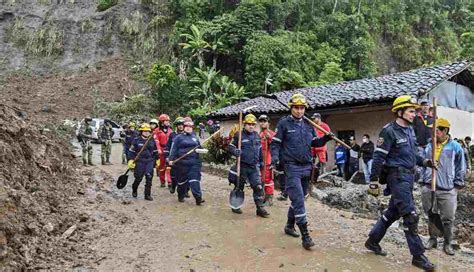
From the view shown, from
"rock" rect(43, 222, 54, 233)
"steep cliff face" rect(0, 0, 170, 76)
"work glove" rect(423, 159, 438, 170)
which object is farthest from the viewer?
"steep cliff face" rect(0, 0, 170, 76)

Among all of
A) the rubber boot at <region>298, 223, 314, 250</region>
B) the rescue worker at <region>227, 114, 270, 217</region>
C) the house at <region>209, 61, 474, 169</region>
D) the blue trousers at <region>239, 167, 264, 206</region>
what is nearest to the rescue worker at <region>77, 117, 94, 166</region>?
the house at <region>209, 61, 474, 169</region>

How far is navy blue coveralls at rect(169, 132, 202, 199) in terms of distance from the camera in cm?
893

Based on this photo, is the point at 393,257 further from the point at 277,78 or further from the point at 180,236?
the point at 277,78

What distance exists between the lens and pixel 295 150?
6.13 meters

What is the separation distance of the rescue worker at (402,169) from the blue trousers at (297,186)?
3.56 feet

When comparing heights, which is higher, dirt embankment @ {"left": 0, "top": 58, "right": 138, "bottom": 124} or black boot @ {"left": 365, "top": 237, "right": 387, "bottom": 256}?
dirt embankment @ {"left": 0, "top": 58, "right": 138, "bottom": 124}

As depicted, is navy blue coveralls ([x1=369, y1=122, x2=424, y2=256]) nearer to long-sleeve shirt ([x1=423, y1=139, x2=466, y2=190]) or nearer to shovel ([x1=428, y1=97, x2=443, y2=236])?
shovel ([x1=428, y1=97, x2=443, y2=236])

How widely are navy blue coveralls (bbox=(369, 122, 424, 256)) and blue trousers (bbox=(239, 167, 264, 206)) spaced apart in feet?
9.61

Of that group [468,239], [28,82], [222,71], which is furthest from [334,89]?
[28,82]

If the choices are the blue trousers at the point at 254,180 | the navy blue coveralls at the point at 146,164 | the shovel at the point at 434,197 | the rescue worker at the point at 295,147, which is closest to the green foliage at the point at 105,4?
the navy blue coveralls at the point at 146,164

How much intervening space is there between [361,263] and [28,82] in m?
34.1

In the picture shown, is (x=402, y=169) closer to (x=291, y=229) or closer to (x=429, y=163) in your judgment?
(x=429, y=163)

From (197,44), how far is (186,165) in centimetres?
2308

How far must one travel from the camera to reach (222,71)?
33.1 metres
